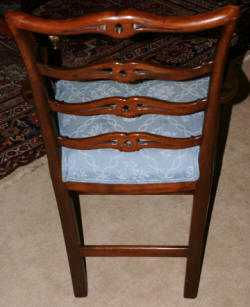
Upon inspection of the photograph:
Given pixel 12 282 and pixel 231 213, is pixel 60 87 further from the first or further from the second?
pixel 231 213

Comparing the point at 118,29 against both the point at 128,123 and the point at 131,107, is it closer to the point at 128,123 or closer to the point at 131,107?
the point at 131,107

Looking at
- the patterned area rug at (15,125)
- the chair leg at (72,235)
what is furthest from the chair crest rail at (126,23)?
the patterned area rug at (15,125)

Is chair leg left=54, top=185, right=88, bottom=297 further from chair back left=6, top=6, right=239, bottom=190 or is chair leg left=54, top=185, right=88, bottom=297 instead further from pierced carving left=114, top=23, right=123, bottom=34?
pierced carving left=114, top=23, right=123, bottom=34

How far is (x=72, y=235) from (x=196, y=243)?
1.27 feet

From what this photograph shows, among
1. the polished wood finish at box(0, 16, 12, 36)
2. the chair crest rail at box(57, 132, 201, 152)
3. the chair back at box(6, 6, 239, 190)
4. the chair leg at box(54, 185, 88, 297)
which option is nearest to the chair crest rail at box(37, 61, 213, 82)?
the chair back at box(6, 6, 239, 190)

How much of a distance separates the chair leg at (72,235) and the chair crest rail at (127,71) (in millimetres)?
405

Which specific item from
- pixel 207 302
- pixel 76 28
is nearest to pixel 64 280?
pixel 207 302

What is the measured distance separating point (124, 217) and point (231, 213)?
0.45 meters

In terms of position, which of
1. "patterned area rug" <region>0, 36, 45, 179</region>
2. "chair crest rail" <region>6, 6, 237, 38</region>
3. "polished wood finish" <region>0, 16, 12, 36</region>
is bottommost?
"patterned area rug" <region>0, 36, 45, 179</region>

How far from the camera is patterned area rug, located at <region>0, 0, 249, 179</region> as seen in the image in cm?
207

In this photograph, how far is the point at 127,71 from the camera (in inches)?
33.6

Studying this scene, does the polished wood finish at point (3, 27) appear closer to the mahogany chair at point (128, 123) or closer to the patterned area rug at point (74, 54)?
the patterned area rug at point (74, 54)

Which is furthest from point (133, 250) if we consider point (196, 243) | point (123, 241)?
point (123, 241)

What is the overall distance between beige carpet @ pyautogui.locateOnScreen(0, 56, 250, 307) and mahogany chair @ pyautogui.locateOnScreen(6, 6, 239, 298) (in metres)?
0.10
